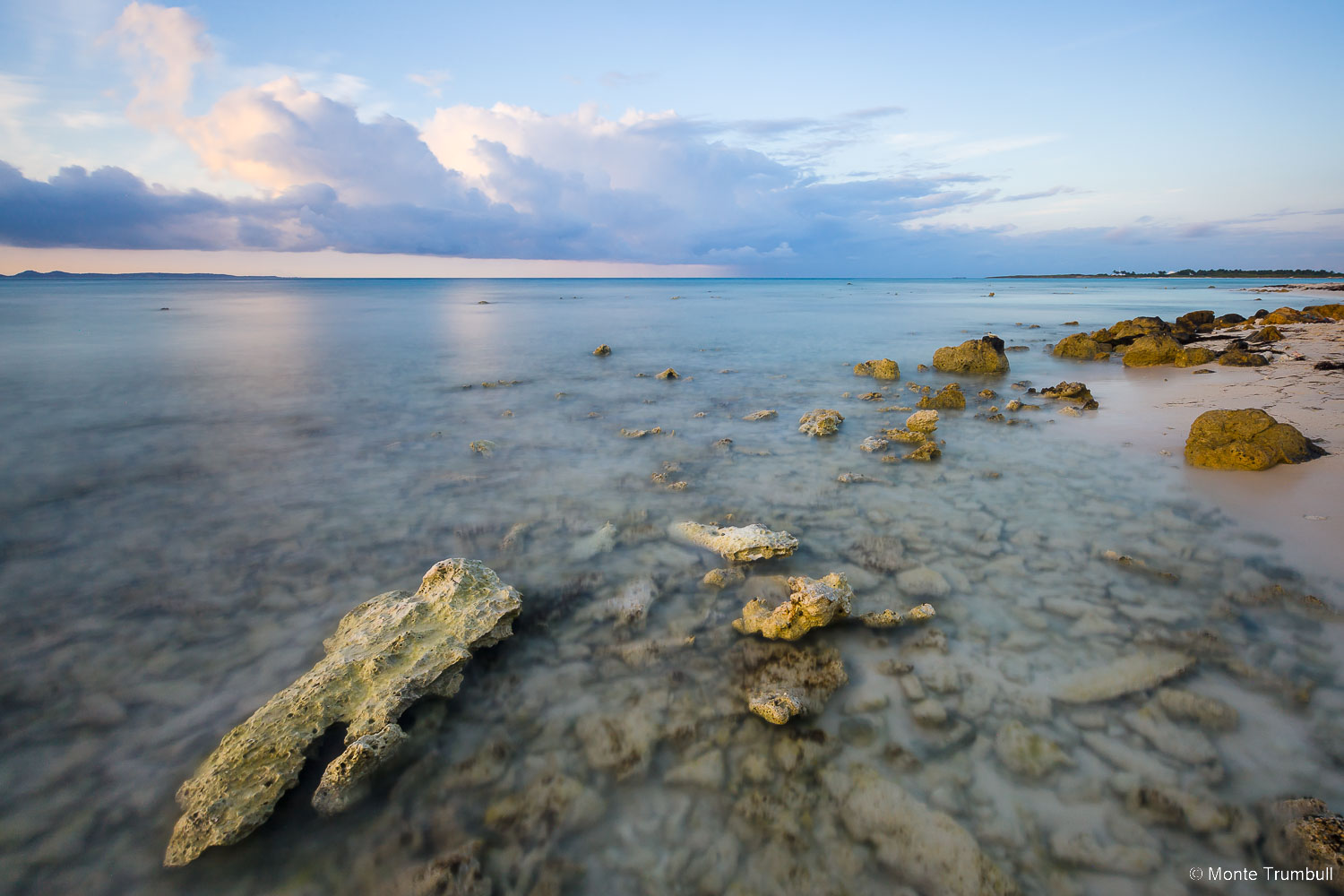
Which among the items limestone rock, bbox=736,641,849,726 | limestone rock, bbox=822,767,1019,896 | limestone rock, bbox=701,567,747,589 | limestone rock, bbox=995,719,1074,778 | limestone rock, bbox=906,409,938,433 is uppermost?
limestone rock, bbox=906,409,938,433

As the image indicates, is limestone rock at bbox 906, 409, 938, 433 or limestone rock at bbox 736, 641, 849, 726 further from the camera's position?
limestone rock at bbox 906, 409, 938, 433

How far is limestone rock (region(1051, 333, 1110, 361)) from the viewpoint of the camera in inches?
Answer: 703

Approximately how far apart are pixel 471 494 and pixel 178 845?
458cm

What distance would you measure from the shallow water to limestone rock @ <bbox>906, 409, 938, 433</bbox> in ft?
1.18

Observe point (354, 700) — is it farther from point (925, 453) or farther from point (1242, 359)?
point (1242, 359)

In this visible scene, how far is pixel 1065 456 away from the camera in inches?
314

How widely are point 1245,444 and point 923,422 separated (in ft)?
12.6

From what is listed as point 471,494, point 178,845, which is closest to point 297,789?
point 178,845

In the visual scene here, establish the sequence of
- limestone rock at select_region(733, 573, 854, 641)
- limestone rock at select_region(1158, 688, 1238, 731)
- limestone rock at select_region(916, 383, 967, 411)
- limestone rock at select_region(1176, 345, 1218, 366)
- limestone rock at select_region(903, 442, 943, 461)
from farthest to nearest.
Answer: limestone rock at select_region(1176, 345, 1218, 366), limestone rock at select_region(916, 383, 967, 411), limestone rock at select_region(903, 442, 943, 461), limestone rock at select_region(733, 573, 854, 641), limestone rock at select_region(1158, 688, 1238, 731)

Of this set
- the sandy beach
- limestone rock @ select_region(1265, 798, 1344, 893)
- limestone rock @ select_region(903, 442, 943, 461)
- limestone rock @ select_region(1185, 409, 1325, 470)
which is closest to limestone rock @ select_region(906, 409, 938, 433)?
limestone rock @ select_region(903, 442, 943, 461)

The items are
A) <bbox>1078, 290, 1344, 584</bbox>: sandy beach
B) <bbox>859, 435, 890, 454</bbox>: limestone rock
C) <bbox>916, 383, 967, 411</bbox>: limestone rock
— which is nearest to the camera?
<bbox>1078, 290, 1344, 584</bbox>: sandy beach

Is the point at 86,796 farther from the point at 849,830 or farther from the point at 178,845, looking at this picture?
the point at 849,830

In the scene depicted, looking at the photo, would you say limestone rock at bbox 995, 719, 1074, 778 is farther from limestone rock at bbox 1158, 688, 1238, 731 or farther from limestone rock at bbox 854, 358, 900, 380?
limestone rock at bbox 854, 358, 900, 380

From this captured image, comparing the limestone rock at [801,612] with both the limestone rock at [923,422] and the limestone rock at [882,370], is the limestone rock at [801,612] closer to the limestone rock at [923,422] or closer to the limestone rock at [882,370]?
the limestone rock at [923,422]
